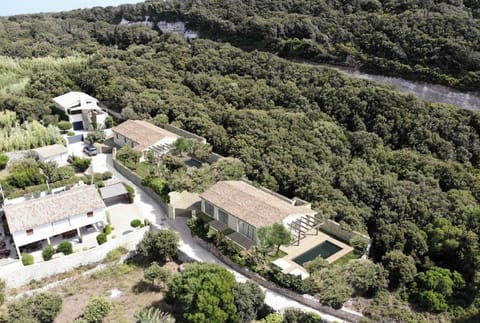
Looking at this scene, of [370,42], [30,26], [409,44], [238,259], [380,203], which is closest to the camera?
[238,259]

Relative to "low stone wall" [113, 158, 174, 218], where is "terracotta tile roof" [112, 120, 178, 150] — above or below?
above

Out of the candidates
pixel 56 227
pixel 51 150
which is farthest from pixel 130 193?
pixel 51 150

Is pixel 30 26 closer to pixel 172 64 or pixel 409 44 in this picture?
pixel 172 64

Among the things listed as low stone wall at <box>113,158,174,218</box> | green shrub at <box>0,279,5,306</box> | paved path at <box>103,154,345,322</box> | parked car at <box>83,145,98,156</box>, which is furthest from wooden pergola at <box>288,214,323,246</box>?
parked car at <box>83,145,98,156</box>

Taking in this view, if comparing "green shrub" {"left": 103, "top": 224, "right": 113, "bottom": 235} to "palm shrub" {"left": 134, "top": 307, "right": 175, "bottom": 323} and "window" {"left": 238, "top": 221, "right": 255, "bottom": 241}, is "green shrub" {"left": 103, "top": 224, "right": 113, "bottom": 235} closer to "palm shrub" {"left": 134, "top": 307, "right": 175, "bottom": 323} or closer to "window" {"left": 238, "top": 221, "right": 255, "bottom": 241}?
"palm shrub" {"left": 134, "top": 307, "right": 175, "bottom": 323}

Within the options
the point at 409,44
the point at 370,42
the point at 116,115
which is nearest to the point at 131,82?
the point at 116,115

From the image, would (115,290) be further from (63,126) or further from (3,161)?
(63,126)
